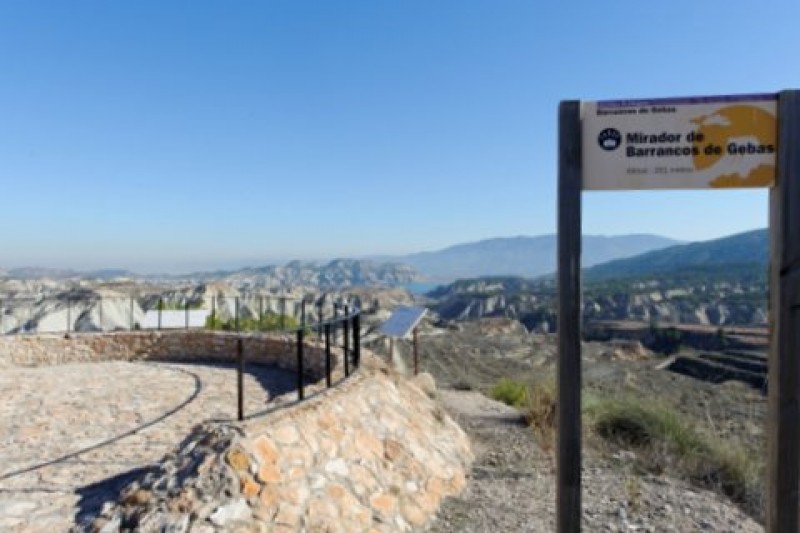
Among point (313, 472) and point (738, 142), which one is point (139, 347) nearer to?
point (313, 472)

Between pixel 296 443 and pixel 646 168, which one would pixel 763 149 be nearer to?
pixel 646 168

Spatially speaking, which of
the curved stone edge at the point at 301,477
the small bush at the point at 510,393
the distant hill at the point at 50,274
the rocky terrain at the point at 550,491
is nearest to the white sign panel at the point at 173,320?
the rocky terrain at the point at 550,491

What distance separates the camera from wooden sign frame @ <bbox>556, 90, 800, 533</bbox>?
9.71ft

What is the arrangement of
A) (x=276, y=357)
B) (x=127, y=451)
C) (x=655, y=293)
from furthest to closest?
(x=655, y=293) → (x=276, y=357) → (x=127, y=451)

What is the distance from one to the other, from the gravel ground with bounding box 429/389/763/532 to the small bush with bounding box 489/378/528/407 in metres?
3.07

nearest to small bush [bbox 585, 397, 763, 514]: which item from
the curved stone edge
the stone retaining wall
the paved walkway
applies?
the curved stone edge

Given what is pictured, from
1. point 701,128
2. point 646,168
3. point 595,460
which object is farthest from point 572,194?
point 595,460

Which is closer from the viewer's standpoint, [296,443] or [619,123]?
[619,123]

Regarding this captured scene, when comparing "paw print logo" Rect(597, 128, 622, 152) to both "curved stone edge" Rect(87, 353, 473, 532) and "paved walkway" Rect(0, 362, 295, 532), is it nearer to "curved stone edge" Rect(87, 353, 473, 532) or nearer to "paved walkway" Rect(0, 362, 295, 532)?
"curved stone edge" Rect(87, 353, 473, 532)

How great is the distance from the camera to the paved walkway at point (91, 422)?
5.24 metres

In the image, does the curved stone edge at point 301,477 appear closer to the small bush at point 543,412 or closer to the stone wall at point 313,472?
the stone wall at point 313,472

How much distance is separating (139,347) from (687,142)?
1361 centimetres

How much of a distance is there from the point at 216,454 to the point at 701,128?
4018 millimetres

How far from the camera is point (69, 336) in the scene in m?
13.5
